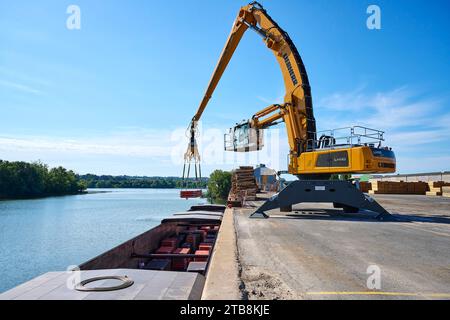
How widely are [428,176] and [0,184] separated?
9826cm

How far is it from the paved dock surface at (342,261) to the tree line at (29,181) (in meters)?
96.2

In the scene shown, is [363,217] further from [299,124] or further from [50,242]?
[50,242]

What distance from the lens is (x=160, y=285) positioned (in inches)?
157

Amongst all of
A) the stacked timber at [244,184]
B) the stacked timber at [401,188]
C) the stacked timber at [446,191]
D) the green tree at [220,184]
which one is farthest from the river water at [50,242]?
the green tree at [220,184]

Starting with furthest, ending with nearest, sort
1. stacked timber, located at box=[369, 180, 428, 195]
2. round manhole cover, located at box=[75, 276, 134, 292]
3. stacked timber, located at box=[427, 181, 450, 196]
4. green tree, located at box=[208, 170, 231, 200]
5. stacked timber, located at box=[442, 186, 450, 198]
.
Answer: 1. green tree, located at box=[208, 170, 231, 200]
2. stacked timber, located at box=[369, 180, 428, 195]
3. stacked timber, located at box=[427, 181, 450, 196]
4. stacked timber, located at box=[442, 186, 450, 198]
5. round manhole cover, located at box=[75, 276, 134, 292]

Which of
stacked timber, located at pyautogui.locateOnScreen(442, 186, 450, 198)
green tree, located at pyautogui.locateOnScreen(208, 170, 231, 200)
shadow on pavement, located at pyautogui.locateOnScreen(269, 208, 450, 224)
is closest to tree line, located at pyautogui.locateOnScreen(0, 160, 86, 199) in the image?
green tree, located at pyautogui.locateOnScreen(208, 170, 231, 200)

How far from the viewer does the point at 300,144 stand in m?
13.7

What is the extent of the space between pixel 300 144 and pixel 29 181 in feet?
317

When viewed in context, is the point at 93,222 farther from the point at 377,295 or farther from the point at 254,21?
the point at 377,295

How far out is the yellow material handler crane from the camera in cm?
1120

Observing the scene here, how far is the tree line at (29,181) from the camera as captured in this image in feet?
275

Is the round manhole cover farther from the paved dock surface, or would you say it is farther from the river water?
the river water

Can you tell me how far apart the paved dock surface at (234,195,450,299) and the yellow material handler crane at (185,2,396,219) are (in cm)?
221
